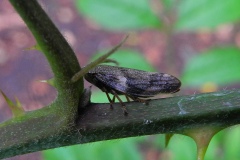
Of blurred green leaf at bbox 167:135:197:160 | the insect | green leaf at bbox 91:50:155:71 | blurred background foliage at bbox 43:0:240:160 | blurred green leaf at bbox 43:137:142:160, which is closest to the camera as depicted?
the insect

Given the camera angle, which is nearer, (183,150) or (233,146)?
(183,150)

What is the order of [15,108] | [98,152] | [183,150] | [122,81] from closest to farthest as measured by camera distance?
[15,108], [122,81], [98,152], [183,150]

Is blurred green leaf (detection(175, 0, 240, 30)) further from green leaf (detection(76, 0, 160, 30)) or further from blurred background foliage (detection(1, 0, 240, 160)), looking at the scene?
green leaf (detection(76, 0, 160, 30))

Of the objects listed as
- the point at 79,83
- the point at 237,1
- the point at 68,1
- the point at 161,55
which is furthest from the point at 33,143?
the point at 68,1

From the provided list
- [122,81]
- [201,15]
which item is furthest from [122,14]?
[122,81]

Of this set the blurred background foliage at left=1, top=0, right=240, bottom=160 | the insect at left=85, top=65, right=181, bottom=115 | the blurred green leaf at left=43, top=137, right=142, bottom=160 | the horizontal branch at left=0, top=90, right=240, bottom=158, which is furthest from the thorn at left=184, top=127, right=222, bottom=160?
the blurred background foliage at left=1, top=0, right=240, bottom=160

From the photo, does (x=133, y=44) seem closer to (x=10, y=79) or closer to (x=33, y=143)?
(x=10, y=79)

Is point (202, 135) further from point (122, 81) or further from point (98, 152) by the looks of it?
point (98, 152)
